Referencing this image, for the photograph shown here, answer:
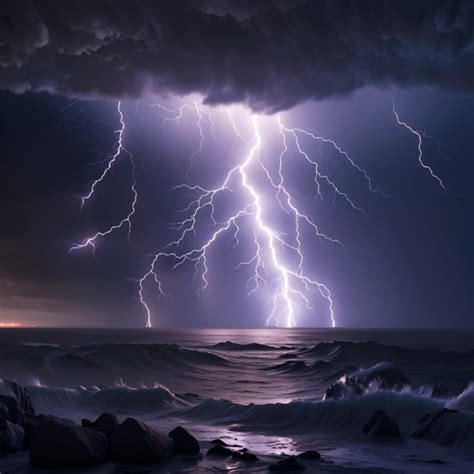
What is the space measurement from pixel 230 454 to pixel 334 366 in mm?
24490

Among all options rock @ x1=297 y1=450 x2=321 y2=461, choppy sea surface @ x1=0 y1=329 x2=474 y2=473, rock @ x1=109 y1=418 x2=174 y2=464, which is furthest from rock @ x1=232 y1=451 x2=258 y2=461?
rock @ x1=109 y1=418 x2=174 y2=464

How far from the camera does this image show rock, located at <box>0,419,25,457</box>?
27.8 ft

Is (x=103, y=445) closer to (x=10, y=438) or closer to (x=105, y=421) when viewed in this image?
(x=10, y=438)

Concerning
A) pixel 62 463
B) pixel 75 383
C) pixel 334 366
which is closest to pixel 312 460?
pixel 62 463

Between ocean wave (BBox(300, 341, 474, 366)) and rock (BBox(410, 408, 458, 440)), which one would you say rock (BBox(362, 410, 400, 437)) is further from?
ocean wave (BBox(300, 341, 474, 366))

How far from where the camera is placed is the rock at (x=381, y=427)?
36.8 feet

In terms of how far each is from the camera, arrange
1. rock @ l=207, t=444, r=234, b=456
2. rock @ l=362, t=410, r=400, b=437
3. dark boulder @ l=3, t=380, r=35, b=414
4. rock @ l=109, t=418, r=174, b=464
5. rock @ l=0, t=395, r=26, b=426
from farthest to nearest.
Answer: dark boulder @ l=3, t=380, r=35, b=414
rock @ l=362, t=410, r=400, b=437
rock @ l=0, t=395, r=26, b=426
rock @ l=207, t=444, r=234, b=456
rock @ l=109, t=418, r=174, b=464

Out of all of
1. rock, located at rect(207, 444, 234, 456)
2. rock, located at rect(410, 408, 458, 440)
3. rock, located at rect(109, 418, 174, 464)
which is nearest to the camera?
rock, located at rect(109, 418, 174, 464)

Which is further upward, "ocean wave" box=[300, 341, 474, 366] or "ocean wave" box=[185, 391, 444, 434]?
"ocean wave" box=[185, 391, 444, 434]

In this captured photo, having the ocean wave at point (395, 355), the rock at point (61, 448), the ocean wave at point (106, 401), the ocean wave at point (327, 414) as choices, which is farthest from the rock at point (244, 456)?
the ocean wave at point (395, 355)

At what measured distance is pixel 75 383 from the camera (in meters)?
25.6

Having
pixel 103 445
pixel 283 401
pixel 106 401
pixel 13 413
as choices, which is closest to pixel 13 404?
pixel 13 413

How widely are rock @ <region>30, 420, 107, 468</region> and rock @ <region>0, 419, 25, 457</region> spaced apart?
932 mm

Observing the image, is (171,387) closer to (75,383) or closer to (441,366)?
(75,383)
